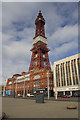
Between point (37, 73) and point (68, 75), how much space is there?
20154mm

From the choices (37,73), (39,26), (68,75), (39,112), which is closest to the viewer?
(39,112)

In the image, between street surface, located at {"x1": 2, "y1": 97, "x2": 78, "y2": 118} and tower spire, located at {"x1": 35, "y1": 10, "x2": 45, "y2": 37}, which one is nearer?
street surface, located at {"x1": 2, "y1": 97, "x2": 78, "y2": 118}

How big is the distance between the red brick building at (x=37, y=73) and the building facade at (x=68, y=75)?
5803 mm

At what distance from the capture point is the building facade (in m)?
45.7

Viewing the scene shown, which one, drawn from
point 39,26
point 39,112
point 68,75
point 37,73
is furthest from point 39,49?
point 39,112

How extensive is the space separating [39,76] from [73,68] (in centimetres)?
2098

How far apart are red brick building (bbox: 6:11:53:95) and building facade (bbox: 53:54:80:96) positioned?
5.80 meters

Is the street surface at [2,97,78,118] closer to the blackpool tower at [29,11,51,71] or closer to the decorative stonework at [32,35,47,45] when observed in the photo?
the blackpool tower at [29,11,51,71]

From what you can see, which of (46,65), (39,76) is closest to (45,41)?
(46,65)

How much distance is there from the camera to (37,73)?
62.5 meters

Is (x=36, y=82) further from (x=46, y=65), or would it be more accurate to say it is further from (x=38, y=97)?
(x=38, y=97)

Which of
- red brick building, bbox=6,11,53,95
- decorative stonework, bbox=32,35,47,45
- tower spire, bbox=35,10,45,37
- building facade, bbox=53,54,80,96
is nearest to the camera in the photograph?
building facade, bbox=53,54,80,96

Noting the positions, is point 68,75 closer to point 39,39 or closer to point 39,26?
point 39,39

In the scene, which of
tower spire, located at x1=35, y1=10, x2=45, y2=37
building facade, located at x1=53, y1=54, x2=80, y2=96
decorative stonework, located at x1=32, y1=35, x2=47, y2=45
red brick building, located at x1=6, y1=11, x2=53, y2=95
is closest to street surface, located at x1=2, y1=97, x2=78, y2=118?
red brick building, located at x1=6, y1=11, x2=53, y2=95
